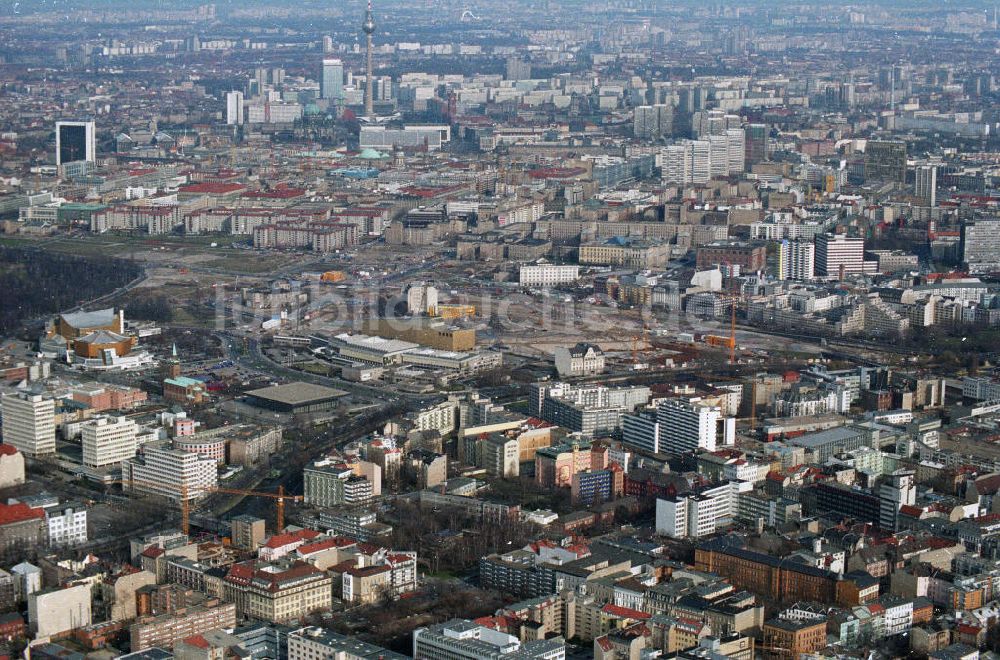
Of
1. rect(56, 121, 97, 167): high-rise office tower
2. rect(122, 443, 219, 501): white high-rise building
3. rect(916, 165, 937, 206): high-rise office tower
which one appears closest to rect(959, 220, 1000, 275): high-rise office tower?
rect(916, 165, 937, 206): high-rise office tower

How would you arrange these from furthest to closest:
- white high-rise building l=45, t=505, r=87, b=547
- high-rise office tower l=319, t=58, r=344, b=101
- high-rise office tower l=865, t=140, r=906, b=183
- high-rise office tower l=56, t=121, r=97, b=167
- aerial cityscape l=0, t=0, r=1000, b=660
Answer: high-rise office tower l=319, t=58, r=344, b=101 → high-rise office tower l=56, t=121, r=97, b=167 → high-rise office tower l=865, t=140, r=906, b=183 → white high-rise building l=45, t=505, r=87, b=547 → aerial cityscape l=0, t=0, r=1000, b=660

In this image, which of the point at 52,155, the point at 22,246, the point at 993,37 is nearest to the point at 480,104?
the point at 52,155

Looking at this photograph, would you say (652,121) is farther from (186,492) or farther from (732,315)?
(186,492)

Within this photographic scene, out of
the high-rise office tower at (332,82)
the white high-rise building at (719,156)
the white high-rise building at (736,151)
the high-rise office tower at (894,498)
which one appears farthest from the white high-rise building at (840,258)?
the high-rise office tower at (332,82)

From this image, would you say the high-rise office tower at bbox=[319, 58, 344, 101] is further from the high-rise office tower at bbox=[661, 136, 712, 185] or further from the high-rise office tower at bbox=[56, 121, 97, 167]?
the high-rise office tower at bbox=[661, 136, 712, 185]

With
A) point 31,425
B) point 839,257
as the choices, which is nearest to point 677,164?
point 839,257

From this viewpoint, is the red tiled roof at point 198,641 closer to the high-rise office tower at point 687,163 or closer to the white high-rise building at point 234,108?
the high-rise office tower at point 687,163
